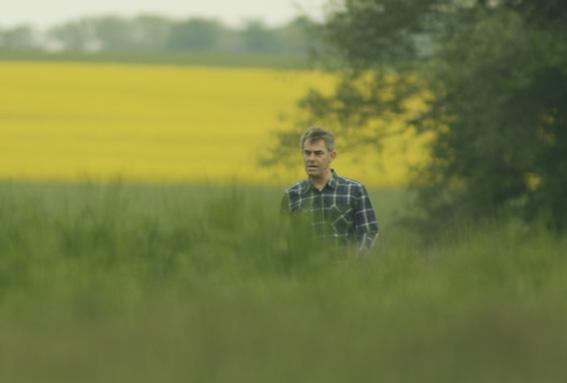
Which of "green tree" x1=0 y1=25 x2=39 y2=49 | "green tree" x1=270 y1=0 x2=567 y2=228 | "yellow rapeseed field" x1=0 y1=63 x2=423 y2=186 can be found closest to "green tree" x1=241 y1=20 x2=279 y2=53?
"green tree" x1=0 y1=25 x2=39 y2=49

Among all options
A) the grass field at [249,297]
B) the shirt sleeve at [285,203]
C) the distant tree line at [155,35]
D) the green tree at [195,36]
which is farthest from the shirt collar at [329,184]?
the green tree at [195,36]

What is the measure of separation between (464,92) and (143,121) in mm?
24988

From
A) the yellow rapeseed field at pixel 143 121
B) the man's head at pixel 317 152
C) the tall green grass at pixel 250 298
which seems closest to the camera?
the tall green grass at pixel 250 298

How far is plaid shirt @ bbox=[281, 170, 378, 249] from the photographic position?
30.9 feet

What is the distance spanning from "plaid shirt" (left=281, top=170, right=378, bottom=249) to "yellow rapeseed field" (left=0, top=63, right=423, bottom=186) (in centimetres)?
2173

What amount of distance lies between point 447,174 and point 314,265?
14.3 metres

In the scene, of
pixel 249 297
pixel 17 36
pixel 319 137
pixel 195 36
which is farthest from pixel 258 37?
pixel 249 297

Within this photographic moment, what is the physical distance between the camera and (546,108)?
21.2 metres

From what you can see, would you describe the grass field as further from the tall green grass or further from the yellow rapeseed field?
the yellow rapeseed field

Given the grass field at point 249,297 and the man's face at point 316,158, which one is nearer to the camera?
the grass field at point 249,297

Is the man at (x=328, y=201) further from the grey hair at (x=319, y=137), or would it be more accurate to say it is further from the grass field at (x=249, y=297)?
the grass field at (x=249, y=297)

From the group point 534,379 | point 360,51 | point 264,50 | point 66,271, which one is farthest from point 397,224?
point 264,50

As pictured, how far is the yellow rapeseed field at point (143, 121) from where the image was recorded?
3766 cm

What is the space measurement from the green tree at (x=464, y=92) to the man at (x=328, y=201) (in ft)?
30.7
